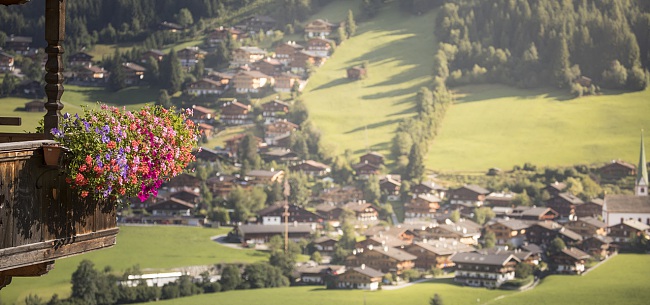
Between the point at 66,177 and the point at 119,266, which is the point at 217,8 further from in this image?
the point at 66,177

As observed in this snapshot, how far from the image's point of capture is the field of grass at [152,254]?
38.2 metres

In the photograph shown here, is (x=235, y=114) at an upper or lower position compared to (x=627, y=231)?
upper

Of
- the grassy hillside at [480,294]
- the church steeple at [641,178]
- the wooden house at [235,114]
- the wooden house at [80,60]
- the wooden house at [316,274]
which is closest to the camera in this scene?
the grassy hillside at [480,294]

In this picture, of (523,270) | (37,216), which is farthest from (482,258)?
(37,216)

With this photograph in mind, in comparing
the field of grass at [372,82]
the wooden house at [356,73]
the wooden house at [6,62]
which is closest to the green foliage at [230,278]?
the field of grass at [372,82]

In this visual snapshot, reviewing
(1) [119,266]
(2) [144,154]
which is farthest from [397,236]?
(2) [144,154]

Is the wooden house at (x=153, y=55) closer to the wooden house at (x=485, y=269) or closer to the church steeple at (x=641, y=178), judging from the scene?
the wooden house at (x=485, y=269)

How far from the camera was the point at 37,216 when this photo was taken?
4.46 metres

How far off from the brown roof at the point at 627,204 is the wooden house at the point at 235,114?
15.9 m

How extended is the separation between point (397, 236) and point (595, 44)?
16315mm

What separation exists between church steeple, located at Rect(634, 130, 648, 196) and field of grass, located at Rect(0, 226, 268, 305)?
14.5 meters

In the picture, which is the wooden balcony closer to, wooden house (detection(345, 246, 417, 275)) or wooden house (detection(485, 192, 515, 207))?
wooden house (detection(345, 246, 417, 275))

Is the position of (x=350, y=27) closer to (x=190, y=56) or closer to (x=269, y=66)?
(x=269, y=66)

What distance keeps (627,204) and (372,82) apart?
1452 centimetres
